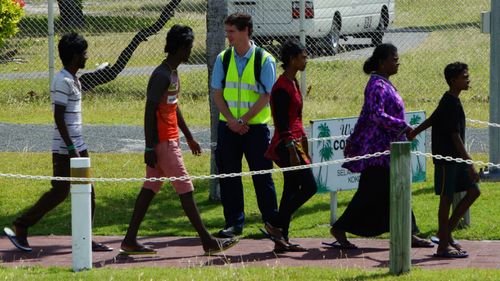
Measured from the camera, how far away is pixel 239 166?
10703 mm

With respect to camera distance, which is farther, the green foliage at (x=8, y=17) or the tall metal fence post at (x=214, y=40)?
the green foliage at (x=8, y=17)

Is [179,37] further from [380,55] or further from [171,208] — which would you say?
[171,208]

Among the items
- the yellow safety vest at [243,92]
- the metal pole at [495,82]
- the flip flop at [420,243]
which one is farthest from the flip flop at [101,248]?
the metal pole at [495,82]

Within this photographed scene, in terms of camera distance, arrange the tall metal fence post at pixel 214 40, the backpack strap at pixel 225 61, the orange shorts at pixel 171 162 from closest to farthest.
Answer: the orange shorts at pixel 171 162
the backpack strap at pixel 225 61
the tall metal fence post at pixel 214 40

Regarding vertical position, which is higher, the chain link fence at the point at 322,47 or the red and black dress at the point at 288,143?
the chain link fence at the point at 322,47

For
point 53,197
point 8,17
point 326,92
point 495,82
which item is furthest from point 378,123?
point 8,17

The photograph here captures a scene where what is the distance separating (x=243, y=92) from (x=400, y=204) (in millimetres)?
2266

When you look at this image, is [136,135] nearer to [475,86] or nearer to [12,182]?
[12,182]

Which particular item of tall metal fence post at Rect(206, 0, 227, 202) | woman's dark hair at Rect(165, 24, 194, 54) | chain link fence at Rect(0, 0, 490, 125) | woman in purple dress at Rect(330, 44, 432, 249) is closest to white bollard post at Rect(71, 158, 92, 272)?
woman's dark hair at Rect(165, 24, 194, 54)

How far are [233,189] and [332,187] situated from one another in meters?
0.92

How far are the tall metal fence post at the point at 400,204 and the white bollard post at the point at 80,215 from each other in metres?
2.26

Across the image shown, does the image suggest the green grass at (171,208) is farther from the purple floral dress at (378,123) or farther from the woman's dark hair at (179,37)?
the woman's dark hair at (179,37)

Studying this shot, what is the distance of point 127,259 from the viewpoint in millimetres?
9828

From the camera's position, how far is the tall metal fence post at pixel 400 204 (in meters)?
8.66
